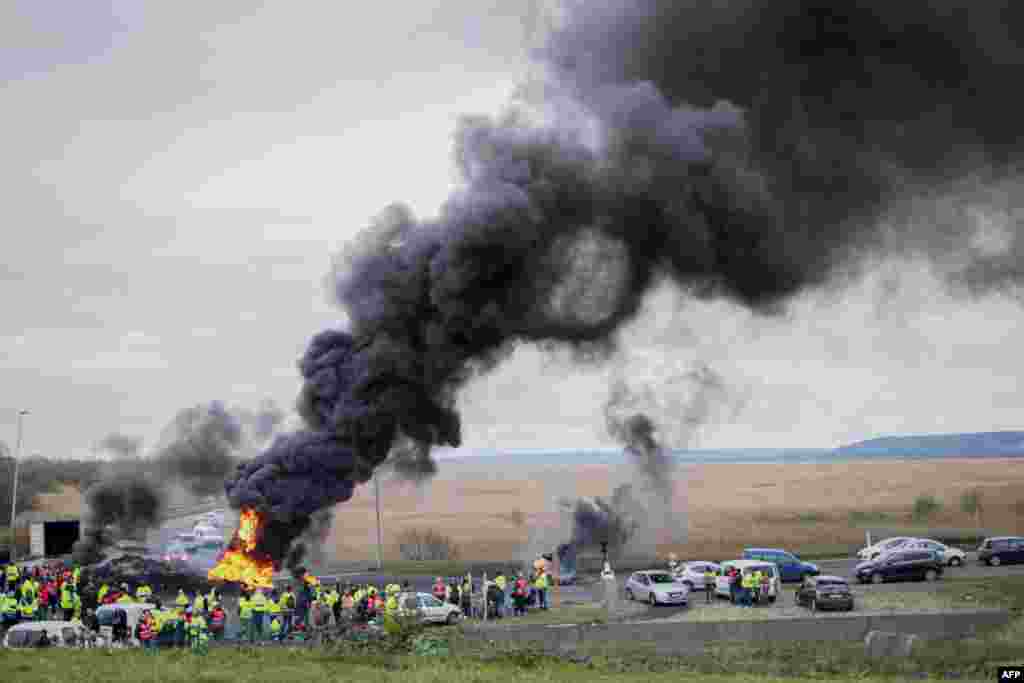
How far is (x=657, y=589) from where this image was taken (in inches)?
1734

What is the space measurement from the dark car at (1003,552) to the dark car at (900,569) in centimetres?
693

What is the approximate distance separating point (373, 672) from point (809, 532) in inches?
2809

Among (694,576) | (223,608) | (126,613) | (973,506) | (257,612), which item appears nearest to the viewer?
(257,612)

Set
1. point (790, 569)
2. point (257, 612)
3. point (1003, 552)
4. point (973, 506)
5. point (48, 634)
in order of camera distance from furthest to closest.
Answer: point (973, 506)
point (1003, 552)
point (790, 569)
point (257, 612)
point (48, 634)

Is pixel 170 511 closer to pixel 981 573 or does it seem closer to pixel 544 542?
pixel 544 542

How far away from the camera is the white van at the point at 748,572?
4303cm

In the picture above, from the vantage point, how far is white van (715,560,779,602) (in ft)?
141

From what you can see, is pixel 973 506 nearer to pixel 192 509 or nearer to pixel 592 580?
pixel 592 580

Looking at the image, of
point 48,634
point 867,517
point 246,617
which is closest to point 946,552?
point 246,617

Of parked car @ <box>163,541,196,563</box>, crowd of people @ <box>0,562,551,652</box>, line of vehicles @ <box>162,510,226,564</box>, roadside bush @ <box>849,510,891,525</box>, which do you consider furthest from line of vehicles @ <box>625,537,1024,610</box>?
roadside bush @ <box>849,510,891,525</box>

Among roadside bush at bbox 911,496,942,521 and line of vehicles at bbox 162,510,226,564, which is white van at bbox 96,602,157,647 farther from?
roadside bush at bbox 911,496,942,521

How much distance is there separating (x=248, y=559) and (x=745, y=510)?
281ft

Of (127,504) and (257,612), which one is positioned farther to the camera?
(127,504)

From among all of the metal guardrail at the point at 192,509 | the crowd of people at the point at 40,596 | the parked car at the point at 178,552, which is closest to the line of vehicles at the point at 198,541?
the parked car at the point at 178,552
